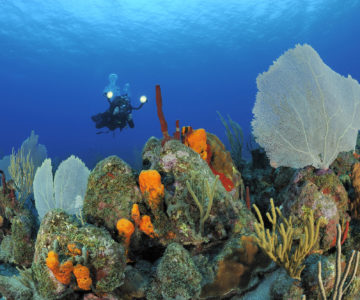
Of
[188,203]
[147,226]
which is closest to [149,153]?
[188,203]

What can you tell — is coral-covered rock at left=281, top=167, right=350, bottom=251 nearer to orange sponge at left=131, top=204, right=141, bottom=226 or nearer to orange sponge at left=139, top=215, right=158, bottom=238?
orange sponge at left=139, top=215, right=158, bottom=238

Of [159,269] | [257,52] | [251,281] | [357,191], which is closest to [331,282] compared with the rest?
[251,281]

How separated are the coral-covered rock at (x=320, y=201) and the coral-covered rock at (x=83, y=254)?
217 centimetres

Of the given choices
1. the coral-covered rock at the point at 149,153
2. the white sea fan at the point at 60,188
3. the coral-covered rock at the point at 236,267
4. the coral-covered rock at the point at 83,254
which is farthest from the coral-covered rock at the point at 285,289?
the white sea fan at the point at 60,188

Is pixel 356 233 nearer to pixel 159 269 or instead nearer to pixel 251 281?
pixel 251 281

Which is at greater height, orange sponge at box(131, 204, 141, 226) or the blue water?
the blue water

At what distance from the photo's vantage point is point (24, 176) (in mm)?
6316

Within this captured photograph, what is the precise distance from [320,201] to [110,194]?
2754 mm

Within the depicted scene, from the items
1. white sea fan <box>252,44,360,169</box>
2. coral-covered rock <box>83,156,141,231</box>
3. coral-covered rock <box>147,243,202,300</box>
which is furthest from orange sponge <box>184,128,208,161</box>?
coral-covered rock <box>147,243,202,300</box>

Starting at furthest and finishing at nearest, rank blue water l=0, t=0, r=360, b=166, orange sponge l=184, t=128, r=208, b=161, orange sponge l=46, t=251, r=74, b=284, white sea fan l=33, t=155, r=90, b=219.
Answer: blue water l=0, t=0, r=360, b=166
white sea fan l=33, t=155, r=90, b=219
orange sponge l=184, t=128, r=208, b=161
orange sponge l=46, t=251, r=74, b=284

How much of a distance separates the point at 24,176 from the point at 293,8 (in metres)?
49.4

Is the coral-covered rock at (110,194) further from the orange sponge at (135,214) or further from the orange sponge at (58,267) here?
the orange sponge at (58,267)

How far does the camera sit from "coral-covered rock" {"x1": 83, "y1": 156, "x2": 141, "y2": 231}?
274 cm

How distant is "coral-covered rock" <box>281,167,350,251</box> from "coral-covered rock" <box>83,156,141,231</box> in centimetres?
213
